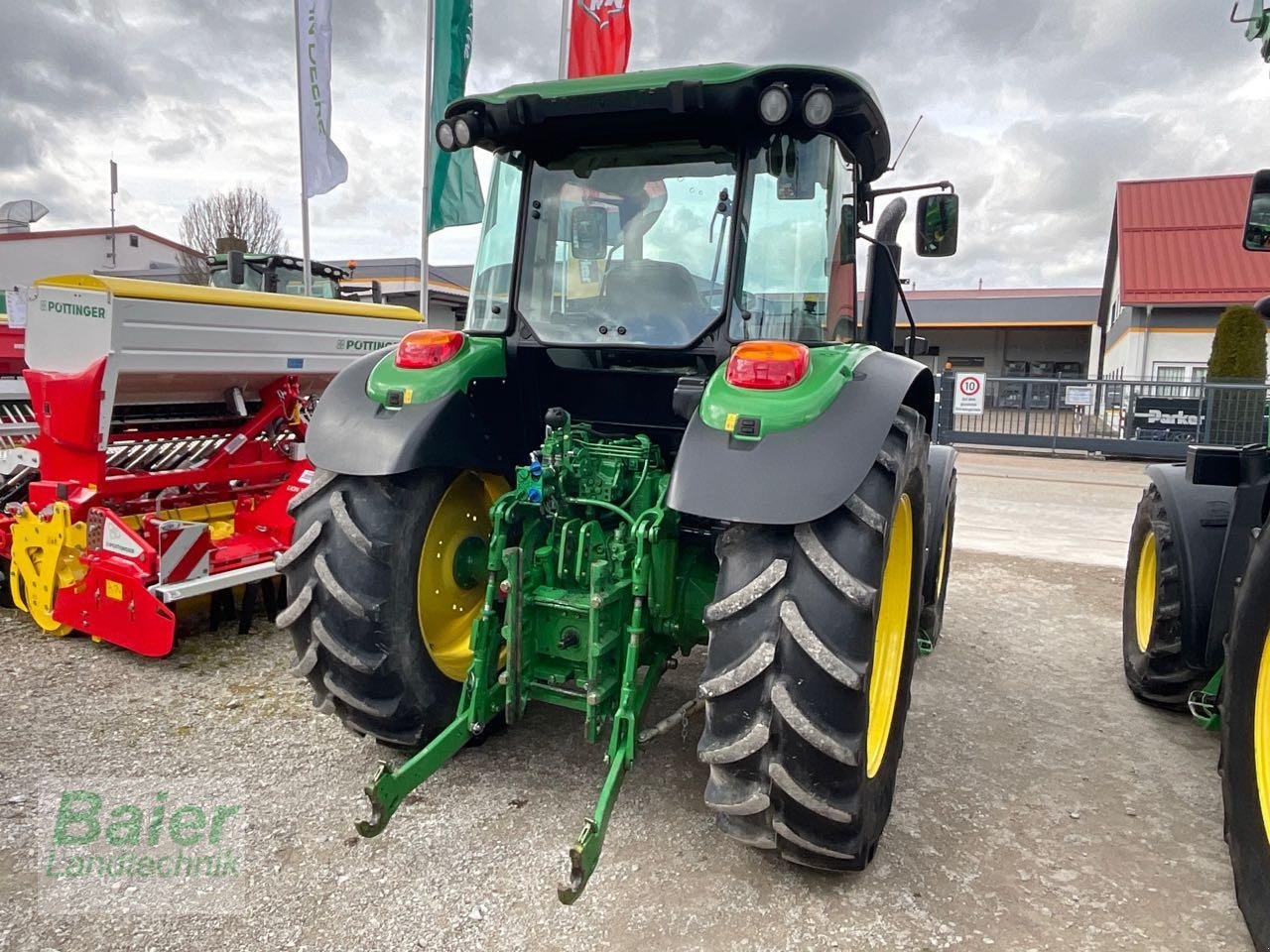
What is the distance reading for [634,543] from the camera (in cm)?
259

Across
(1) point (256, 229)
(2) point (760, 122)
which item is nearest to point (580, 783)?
(2) point (760, 122)

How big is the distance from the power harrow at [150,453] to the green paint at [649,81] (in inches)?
90.3

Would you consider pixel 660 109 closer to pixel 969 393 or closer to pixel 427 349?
pixel 427 349

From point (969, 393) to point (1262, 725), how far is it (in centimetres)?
1366

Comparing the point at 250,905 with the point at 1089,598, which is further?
the point at 1089,598

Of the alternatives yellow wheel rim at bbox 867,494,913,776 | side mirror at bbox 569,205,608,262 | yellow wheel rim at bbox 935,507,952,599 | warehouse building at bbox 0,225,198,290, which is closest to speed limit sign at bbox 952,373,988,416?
yellow wheel rim at bbox 935,507,952,599

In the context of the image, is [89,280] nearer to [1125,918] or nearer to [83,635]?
[83,635]

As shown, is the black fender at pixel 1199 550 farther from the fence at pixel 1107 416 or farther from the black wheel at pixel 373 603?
the fence at pixel 1107 416

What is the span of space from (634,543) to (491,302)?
3.61 feet

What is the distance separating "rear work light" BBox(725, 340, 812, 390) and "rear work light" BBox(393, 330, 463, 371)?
1.04 meters

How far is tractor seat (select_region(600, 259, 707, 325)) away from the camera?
2811 mm

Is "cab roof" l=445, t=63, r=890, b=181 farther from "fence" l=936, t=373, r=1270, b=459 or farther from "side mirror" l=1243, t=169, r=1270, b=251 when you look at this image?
"fence" l=936, t=373, r=1270, b=459

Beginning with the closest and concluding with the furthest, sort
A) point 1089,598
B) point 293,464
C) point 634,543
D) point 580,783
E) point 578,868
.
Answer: point 578,868 < point 634,543 < point 580,783 < point 293,464 < point 1089,598

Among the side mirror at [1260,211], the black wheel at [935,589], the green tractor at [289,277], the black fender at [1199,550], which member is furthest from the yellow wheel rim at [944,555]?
the green tractor at [289,277]
